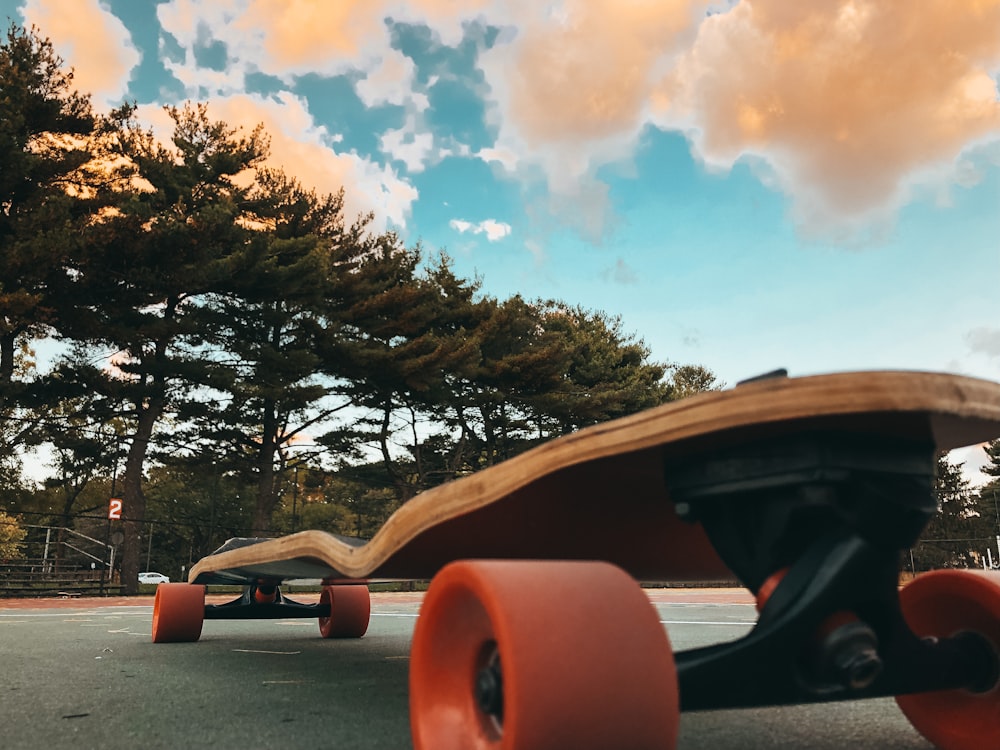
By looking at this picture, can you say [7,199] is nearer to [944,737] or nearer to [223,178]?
[223,178]

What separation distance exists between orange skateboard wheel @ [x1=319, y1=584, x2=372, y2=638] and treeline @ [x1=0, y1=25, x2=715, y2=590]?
13.3 m

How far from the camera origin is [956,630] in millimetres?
1550

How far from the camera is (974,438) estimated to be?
1.28 metres

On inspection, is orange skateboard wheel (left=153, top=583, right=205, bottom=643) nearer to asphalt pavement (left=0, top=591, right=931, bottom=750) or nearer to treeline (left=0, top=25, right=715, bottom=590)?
asphalt pavement (left=0, top=591, right=931, bottom=750)

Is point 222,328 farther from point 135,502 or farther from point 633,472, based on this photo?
point 633,472

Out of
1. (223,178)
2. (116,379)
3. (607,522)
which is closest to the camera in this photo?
(607,522)

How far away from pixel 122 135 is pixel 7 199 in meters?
3.06

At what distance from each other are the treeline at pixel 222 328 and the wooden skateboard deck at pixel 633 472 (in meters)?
16.0

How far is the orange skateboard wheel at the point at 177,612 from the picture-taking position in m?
4.17

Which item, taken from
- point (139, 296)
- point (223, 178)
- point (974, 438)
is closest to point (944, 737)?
point (974, 438)

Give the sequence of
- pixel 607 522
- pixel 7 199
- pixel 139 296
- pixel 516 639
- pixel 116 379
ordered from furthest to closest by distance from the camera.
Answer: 1. pixel 116 379
2. pixel 139 296
3. pixel 7 199
4. pixel 607 522
5. pixel 516 639

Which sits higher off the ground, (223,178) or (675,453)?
(223,178)

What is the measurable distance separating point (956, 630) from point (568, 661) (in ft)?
3.28

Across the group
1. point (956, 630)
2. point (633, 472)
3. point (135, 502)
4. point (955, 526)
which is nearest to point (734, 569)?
point (633, 472)
